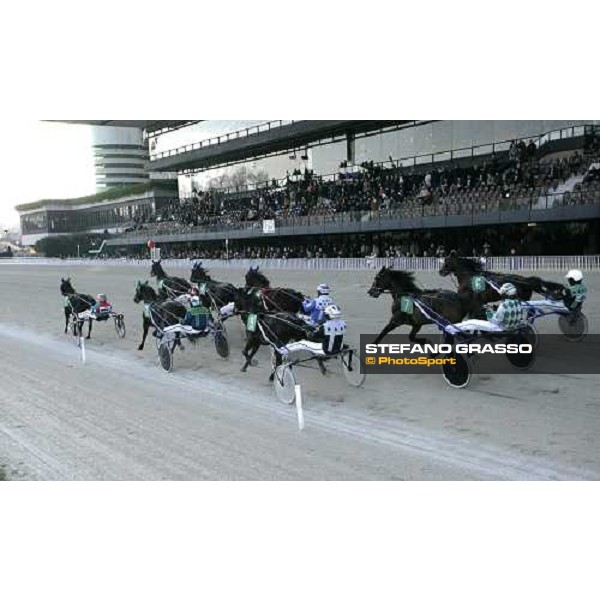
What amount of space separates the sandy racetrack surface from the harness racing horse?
5.48ft

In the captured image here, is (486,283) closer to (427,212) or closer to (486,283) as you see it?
(486,283)

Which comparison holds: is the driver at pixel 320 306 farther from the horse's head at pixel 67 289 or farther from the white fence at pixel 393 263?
the horse's head at pixel 67 289

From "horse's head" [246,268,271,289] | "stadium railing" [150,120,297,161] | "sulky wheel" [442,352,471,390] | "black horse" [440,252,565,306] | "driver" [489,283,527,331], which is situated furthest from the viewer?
"stadium railing" [150,120,297,161]

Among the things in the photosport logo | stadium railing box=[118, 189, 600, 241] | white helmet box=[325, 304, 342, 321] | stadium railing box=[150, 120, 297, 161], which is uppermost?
stadium railing box=[150, 120, 297, 161]

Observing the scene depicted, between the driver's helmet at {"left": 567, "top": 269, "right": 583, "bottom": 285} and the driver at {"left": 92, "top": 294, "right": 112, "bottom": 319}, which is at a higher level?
the driver's helmet at {"left": 567, "top": 269, "right": 583, "bottom": 285}

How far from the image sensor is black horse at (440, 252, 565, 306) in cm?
972

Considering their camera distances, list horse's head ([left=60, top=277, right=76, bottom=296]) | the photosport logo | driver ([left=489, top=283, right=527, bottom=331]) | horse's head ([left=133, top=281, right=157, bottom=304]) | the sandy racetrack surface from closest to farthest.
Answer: the sandy racetrack surface < driver ([left=489, top=283, right=527, bottom=331]) < the photosport logo < horse's head ([left=133, top=281, right=157, bottom=304]) < horse's head ([left=60, top=277, right=76, bottom=296])

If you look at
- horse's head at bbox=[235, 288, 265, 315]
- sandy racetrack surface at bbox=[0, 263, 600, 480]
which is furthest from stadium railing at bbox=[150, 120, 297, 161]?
sandy racetrack surface at bbox=[0, 263, 600, 480]

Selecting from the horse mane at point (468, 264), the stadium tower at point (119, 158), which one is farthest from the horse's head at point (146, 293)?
the stadium tower at point (119, 158)

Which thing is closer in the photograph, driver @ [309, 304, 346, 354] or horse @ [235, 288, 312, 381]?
driver @ [309, 304, 346, 354]

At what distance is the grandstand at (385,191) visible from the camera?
20.6 meters

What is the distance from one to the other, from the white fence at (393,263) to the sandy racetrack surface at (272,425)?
233 inches

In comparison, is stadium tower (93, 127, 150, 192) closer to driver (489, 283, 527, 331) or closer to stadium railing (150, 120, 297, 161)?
stadium railing (150, 120, 297, 161)

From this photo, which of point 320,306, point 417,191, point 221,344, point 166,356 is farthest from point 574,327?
point 417,191
